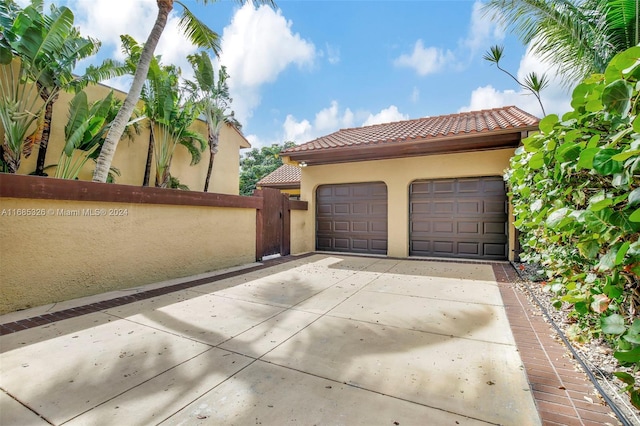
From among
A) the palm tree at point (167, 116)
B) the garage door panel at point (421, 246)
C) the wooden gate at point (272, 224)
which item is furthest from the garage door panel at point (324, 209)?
the palm tree at point (167, 116)

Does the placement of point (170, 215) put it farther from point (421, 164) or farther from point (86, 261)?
point (421, 164)

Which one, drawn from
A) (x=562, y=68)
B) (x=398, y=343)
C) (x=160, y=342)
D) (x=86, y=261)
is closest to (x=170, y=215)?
(x=86, y=261)

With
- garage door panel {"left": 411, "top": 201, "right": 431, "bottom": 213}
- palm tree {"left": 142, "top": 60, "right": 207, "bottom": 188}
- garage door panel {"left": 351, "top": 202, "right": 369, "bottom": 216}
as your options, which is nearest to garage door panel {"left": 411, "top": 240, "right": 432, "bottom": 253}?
garage door panel {"left": 411, "top": 201, "right": 431, "bottom": 213}

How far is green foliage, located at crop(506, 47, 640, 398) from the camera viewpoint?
136 centimetres

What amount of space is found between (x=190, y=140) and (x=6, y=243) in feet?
25.5

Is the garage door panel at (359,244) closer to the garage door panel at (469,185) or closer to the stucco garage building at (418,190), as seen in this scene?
the stucco garage building at (418,190)

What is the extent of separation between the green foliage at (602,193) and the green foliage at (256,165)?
23.3 meters

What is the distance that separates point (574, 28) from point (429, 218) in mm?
5473

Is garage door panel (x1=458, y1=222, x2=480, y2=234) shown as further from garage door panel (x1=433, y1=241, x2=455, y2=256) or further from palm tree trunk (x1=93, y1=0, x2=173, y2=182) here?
palm tree trunk (x1=93, y1=0, x2=173, y2=182)

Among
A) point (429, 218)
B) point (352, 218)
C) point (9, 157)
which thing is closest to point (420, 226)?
point (429, 218)

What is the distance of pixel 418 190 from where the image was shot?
8938 mm

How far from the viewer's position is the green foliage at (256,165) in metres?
25.4

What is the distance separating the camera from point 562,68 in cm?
711

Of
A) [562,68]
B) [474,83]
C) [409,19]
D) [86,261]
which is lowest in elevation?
[86,261]
